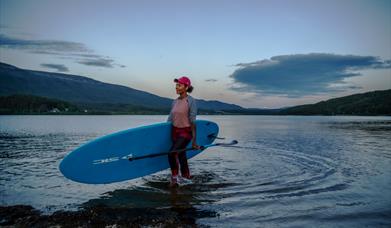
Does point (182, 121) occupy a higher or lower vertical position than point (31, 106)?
lower

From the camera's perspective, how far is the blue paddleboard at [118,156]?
8.53 meters

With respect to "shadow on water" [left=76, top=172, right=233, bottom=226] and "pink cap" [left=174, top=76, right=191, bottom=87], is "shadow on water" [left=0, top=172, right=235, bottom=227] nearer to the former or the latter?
"shadow on water" [left=76, top=172, right=233, bottom=226]

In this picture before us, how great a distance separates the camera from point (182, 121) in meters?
9.17

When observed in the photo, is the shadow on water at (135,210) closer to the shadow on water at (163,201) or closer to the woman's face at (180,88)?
the shadow on water at (163,201)

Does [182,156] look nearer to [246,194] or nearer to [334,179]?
[246,194]

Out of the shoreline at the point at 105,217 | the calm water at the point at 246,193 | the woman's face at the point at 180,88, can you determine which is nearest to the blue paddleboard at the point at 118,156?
the calm water at the point at 246,193

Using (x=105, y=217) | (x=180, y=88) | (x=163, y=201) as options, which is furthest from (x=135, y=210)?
(x=180, y=88)

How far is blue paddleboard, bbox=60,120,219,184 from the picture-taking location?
8.53 meters

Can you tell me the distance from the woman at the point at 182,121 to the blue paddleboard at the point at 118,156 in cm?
63

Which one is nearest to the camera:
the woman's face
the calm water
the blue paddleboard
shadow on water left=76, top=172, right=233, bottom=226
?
shadow on water left=76, top=172, right=233, bottom=226

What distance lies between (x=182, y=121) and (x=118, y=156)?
212 centimetres

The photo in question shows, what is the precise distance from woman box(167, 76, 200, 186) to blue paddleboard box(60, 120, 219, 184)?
2.08ft

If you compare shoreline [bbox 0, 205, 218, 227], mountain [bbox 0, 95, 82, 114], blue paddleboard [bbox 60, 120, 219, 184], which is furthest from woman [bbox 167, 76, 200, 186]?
mountain [bbox 0, 95, 82, 114]

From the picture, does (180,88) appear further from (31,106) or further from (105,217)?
(31,106)
